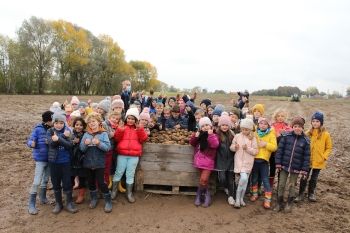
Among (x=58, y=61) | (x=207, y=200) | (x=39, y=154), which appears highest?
(x=58, y=61)

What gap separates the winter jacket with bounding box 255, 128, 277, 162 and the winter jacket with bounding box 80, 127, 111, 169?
9.12 feet

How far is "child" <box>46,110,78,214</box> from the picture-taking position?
13.3 feet

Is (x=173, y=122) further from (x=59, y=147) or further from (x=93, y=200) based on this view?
(x=59, y=147)

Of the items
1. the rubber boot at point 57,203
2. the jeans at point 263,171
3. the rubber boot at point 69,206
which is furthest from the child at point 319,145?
the rubber boot at point 57,203

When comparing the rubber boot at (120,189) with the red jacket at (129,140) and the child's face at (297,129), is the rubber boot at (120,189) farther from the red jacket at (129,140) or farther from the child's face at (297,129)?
the child's face at (297,129)

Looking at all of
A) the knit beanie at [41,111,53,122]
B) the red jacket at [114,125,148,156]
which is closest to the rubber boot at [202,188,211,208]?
the red jacket at [114,125,148,156]

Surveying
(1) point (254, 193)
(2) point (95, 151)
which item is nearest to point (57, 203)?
(2) point (95, 151)

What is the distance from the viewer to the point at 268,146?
4.65m

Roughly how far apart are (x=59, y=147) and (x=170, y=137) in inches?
83.7

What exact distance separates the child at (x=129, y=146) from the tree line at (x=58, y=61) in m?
35.4

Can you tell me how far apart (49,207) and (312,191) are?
502cm

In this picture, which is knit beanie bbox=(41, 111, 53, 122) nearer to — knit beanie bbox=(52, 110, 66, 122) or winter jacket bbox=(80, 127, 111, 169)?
knit beanie bbox=(52, 110, 66, 122)

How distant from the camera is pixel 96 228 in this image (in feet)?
12.6

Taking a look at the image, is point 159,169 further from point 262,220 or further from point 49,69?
point 49,69
